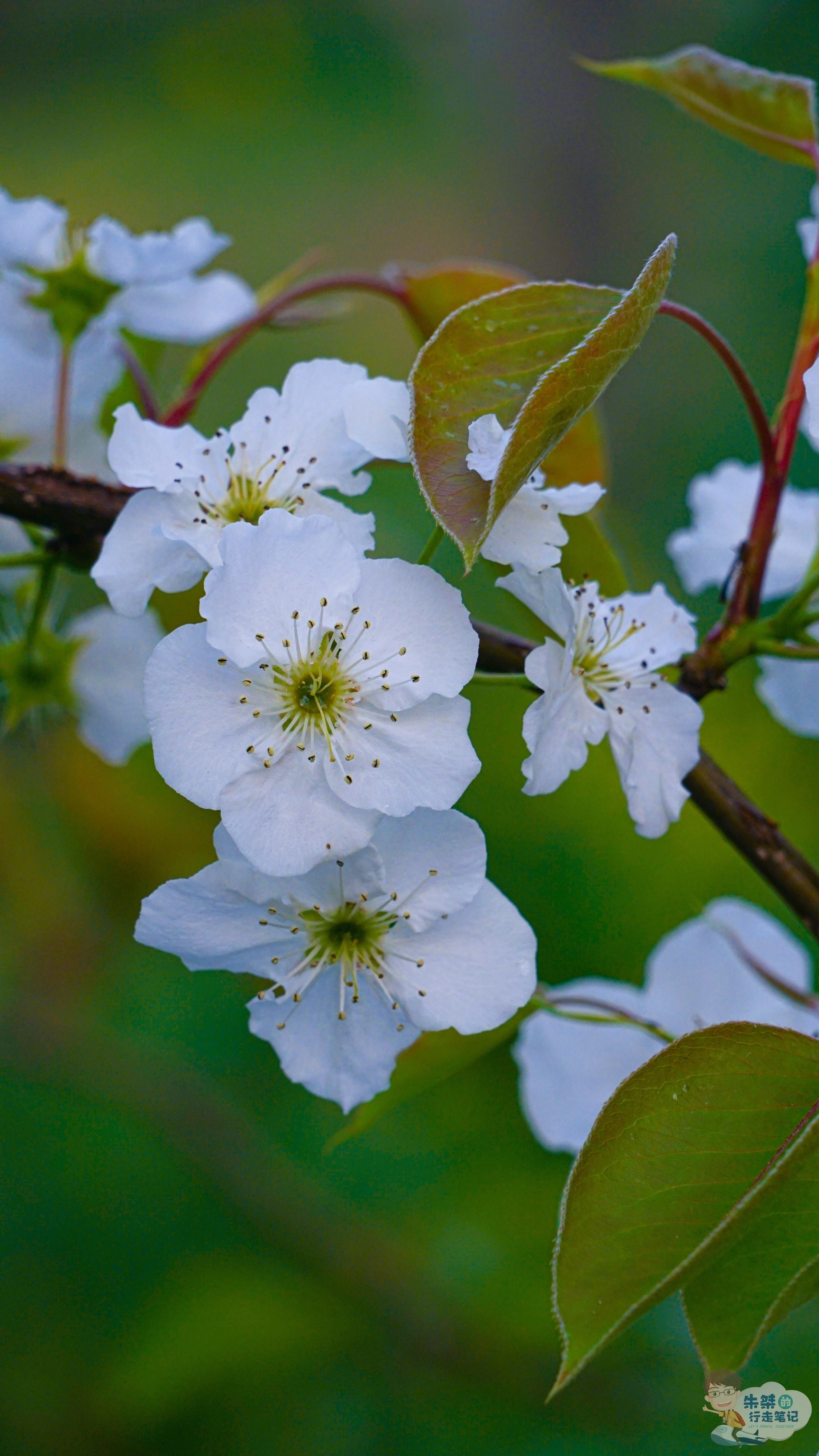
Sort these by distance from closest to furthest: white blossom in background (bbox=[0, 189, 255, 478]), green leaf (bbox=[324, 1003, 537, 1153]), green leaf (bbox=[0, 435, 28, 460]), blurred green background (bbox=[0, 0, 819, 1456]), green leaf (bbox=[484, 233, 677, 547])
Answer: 1. green leaf (bbox=[484, 233, 677, 547])
2. green leaf (bbox=[324, 1003, 537, 1153])
3. white blossom in background (bbox=[0, 189, 255, 478])
4. green leaf (bbox=[0, 435, 28, 460])
5. blurred green background (bbox=[0, 0, 819, 1456])

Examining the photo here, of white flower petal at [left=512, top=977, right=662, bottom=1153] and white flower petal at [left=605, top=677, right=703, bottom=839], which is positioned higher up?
white flower petal at [left=605, top=677, right=703, bottom=839]

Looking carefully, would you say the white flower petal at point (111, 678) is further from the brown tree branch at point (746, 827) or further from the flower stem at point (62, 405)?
the brown tree branch at point (746, 827)

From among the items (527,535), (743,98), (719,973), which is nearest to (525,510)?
(527,535)

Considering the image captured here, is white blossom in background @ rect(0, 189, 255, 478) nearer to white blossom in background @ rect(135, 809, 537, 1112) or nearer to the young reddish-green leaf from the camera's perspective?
the young reddish-green leaf

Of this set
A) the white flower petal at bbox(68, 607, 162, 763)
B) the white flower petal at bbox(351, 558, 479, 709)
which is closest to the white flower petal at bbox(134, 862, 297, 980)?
the white flower petal at bbox(351, 558, 479, 709)

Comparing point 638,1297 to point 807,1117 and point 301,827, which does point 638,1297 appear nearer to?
point 807,1117

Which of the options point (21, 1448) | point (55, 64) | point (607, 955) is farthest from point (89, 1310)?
point (55, 64)
